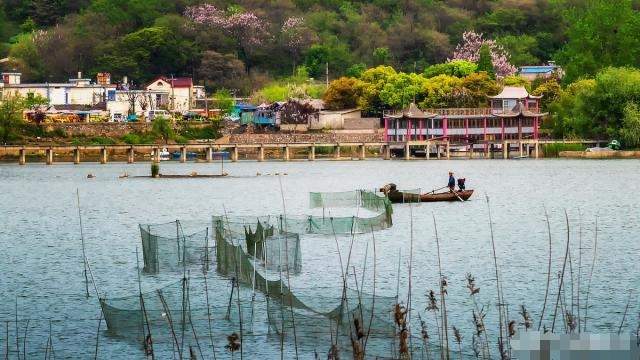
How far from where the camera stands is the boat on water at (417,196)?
5534 cm

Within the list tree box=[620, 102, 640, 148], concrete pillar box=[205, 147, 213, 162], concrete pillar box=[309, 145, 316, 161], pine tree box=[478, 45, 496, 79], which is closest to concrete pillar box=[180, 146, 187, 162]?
concrete pillar box=[205, 147, 213, 162]

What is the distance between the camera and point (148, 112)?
128m

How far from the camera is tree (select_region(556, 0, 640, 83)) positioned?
375 ft

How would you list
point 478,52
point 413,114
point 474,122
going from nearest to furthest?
point 413,114 → point 474,122 → point 478,52

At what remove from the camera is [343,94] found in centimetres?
12469

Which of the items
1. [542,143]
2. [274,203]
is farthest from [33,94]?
[274,203]

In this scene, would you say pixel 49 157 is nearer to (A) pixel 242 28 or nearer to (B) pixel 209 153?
(B) pixel 209 153

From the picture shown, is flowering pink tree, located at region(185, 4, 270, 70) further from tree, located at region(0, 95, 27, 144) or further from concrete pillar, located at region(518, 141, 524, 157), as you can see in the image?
concrete pillar, located at region(518, 141, 524, 157)

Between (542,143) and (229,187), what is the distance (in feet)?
125

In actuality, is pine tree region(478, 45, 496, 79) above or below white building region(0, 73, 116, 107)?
above

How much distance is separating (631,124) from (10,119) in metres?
45.8

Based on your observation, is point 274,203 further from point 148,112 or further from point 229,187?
point 148,112

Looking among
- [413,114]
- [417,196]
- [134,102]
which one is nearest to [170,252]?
[417,196]

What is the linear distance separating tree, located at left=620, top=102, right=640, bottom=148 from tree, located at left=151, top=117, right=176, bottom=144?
3718 centimetres
